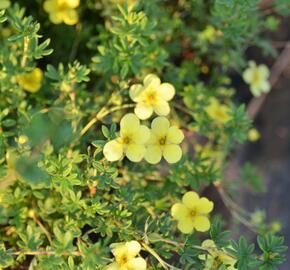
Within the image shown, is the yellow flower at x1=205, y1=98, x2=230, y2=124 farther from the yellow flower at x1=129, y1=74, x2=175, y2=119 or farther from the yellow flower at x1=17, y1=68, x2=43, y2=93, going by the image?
the yellow flower at x1=17, y1=68, x2=43, y2=93

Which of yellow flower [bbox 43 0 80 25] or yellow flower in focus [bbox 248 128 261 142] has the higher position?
yellow flower [bbox 43 0 80 25]

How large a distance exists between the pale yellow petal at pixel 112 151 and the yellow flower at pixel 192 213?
0.26 metres

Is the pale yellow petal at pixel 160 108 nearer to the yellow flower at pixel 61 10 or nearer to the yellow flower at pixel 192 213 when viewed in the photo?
the yellow flower at pixel 192 213

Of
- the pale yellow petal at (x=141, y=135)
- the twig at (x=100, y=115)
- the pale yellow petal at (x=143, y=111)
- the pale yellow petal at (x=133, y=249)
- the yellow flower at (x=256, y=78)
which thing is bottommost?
the yellow flower at (x=256, y=78)

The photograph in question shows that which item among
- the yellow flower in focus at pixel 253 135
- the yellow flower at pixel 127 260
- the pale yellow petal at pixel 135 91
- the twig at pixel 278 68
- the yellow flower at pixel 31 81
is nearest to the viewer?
the yellow flower at pixel 127 260

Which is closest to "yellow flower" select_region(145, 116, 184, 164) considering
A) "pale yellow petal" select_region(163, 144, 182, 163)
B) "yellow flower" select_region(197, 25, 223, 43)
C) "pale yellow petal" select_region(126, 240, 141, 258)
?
"pale yellow petal" select_region(163, 144, 182, 163)

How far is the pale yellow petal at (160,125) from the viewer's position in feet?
4.52

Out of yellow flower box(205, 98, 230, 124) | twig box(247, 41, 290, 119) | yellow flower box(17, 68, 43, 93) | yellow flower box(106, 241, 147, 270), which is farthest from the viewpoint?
twig box(247, 41, 290, 119)

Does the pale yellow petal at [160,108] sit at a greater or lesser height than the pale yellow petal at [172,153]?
greater

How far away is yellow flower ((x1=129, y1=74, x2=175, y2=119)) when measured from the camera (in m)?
1.48

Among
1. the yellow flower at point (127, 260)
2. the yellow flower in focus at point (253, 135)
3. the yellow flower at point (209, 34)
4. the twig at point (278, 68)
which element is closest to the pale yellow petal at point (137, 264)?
the yellow flower at point (127, 260)

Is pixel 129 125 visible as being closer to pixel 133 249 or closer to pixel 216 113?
pixel 133 249

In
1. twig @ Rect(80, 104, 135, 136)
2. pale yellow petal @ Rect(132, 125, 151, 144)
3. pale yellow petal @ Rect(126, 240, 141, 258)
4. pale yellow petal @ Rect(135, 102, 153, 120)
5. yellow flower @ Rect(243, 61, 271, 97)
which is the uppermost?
pale yellow petal @ Rect(132, 125, 151, 144)

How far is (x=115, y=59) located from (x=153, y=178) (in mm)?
364
